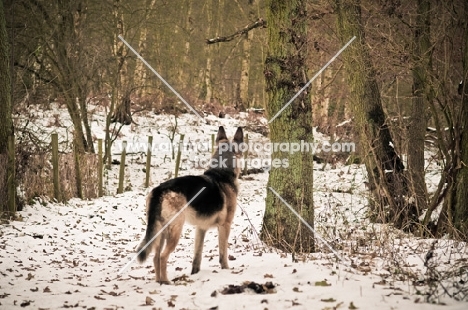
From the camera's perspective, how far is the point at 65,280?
602 centimetres

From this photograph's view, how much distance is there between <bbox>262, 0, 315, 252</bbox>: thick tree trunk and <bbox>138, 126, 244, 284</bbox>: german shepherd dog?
732mm

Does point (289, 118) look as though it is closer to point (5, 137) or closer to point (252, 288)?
point (252, 288)

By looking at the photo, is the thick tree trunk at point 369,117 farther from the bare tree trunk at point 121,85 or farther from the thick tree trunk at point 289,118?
the bare tree trunk at point 121,85

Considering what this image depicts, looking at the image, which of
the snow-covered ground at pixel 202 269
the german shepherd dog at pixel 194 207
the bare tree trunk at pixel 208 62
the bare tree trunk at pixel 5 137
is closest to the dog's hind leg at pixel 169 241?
the german shepherd dog at pixel 194 207

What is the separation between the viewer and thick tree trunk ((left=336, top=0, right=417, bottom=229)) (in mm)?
8477

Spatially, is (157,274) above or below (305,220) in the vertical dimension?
below

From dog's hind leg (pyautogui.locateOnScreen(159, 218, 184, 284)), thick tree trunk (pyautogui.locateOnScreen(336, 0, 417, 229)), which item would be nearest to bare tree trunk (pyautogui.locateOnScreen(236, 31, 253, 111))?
thick tree trunk (pyautogui.locateOnScreen(336, 0, 417, 229))

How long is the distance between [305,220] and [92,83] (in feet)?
42.7

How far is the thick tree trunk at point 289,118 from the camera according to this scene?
6691 mm

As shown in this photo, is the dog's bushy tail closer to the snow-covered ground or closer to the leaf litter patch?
the snow-covered ground

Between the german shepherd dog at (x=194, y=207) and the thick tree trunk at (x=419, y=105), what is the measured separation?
3.06 metres

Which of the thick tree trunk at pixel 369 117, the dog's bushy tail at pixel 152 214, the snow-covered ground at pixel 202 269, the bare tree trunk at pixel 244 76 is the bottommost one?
the snow-covered ground at pixel 202 269

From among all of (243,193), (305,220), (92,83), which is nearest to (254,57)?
(92,83)

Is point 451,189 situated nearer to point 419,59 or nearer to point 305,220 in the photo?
point 419,59
